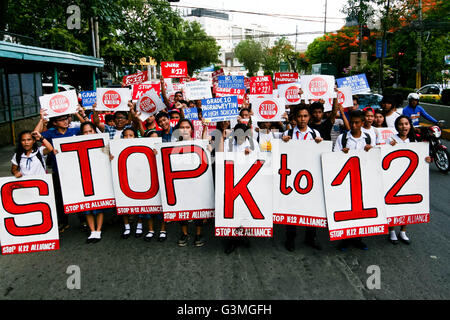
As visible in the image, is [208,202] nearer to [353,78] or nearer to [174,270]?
[174,270]

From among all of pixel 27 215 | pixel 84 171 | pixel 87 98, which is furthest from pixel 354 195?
pixel 87 98

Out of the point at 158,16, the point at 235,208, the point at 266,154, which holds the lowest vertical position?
the point at 235,208

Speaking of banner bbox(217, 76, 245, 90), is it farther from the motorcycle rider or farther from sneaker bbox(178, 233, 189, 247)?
sneaker bbox(178, 233, 189, 247)

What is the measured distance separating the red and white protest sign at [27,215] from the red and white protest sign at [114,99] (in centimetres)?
253

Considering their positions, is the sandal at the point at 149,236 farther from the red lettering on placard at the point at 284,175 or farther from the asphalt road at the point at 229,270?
the red lettering on placard at the point at 284,175

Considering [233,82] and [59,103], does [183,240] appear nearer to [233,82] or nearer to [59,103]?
[59,103]

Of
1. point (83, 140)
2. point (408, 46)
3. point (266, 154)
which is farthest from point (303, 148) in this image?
point (408, 46)

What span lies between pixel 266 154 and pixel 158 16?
1068 inches

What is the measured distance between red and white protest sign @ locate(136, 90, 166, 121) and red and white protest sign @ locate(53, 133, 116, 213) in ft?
6.40

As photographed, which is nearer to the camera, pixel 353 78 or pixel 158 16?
pixel 353 78

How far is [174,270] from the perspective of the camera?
168 inches

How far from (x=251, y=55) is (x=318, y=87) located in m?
70.5

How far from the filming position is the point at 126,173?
16.7 ft

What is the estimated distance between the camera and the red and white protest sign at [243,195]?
4.57 meters
